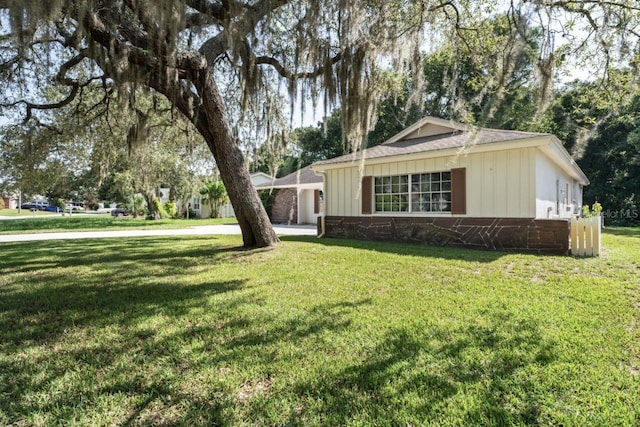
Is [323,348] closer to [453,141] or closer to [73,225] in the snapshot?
[453,141]

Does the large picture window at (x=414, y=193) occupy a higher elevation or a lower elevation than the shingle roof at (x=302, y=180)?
lower

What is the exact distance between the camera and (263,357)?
2537 millimetres

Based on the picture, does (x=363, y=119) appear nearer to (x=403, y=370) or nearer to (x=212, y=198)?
(x=403, y=370)

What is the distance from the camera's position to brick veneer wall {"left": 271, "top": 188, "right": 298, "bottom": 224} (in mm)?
19156

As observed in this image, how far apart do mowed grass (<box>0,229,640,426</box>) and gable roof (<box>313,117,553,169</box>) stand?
325 centimetres

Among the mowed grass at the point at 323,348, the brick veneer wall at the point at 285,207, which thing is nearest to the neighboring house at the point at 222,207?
the brick veneer wall at the point at 285,207

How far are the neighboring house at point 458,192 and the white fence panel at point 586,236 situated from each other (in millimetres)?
156

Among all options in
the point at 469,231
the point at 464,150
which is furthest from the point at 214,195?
the point at 464,150

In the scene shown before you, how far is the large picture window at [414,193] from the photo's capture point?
9031 mm

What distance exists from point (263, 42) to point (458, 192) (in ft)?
18.9

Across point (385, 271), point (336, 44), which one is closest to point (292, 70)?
point (336, 44)

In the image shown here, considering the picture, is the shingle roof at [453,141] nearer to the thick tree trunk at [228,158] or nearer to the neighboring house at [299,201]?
the thick tree trunk at [228,158]

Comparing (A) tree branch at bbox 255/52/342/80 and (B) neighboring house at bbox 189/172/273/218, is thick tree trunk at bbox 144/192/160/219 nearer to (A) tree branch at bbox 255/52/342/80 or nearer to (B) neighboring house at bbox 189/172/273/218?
(B) neighboring house at bbox 189/172/273/218

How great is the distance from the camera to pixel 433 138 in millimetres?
10898
